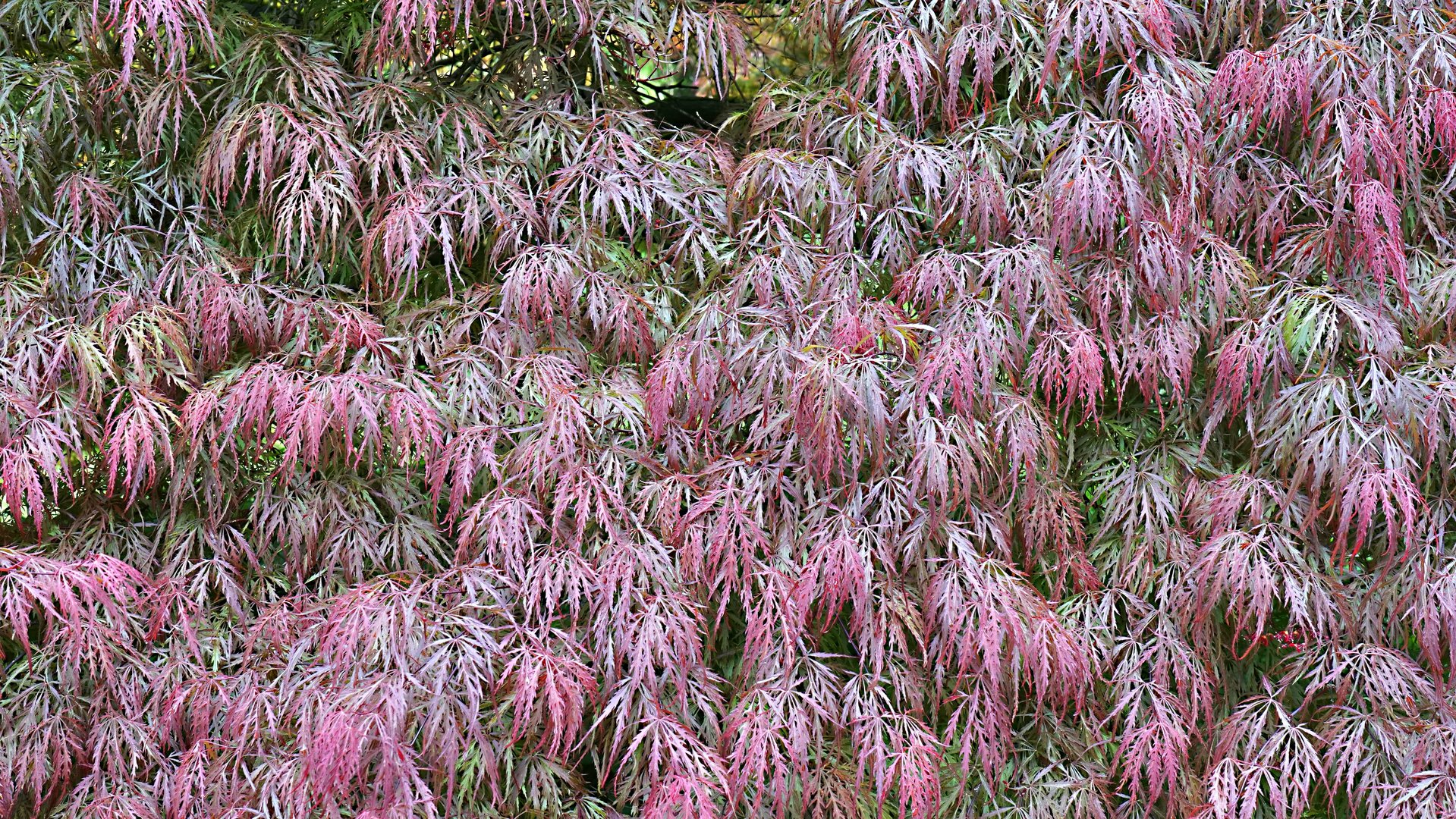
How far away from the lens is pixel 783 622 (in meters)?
1.77

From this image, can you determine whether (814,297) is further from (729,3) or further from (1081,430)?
(729,3)

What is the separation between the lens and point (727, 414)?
76.3 inches

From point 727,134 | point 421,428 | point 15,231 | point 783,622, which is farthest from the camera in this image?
point 727,134

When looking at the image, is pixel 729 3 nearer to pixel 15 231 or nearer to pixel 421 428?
pixel 421 428

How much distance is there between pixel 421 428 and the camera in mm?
1912

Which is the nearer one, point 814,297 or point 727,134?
point 814,297

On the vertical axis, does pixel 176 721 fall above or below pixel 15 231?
below

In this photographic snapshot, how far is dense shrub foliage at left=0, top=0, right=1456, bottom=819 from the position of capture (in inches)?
70.4

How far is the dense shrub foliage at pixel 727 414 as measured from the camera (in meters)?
1.79

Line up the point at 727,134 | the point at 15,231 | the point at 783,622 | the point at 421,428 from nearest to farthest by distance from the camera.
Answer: the point at 783,622, the point at 421,428, the point at 15,231, the point at 727,134

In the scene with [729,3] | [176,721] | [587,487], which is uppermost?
[729,3]

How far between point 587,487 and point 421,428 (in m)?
0.30

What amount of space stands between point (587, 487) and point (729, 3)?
3.69 ft

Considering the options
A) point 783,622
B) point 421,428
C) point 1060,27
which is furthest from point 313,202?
point 1060,27
